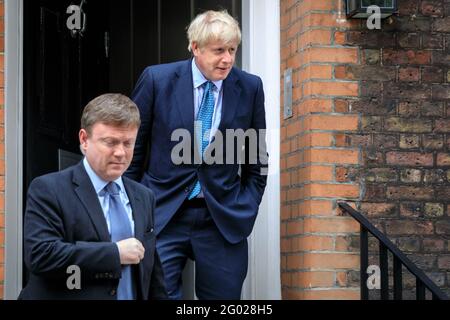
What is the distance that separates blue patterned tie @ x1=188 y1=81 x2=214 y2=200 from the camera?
171 inches

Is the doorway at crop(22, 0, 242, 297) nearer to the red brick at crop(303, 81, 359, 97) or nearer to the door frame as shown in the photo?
the door frame

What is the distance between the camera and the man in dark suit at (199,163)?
14.2ft

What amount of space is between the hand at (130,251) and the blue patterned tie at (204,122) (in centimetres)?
120

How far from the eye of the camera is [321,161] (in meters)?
5.10

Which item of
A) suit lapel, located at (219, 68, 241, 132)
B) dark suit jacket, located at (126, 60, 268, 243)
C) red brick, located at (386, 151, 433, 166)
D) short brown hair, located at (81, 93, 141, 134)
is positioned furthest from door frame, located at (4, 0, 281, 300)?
short brown hair, located at (81, 93, 141, 134)

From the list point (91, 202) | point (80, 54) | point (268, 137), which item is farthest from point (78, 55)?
point (91, 202)

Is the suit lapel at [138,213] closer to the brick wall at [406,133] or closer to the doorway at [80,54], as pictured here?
the brick wall at [406,133]

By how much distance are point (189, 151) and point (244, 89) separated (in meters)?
0.40

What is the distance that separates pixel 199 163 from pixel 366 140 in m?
1.19

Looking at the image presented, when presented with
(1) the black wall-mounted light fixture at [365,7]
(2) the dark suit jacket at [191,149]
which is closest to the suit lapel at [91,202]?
(2) the dark suit jacket at [191,149]

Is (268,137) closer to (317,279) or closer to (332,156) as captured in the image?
(332,156)

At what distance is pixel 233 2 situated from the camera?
587 cm

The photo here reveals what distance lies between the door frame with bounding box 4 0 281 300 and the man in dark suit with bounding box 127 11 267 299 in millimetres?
993
